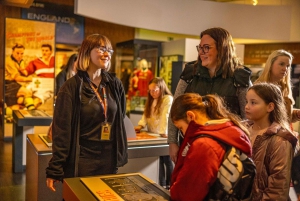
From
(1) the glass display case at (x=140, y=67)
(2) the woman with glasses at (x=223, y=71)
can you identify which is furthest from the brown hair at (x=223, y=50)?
(1) the glass display case at (x=140, y=67)

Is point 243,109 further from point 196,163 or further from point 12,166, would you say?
point 12,166

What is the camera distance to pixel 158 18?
23.5ft

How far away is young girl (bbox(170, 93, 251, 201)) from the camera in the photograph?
1.24 m

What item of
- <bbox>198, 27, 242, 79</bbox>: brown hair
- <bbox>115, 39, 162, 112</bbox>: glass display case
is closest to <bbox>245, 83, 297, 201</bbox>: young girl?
<bbox>198, 27, 242, 79</bbox>: brown hair

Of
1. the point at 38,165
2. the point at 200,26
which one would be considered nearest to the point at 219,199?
the point at 38,165

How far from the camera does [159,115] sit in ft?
12.6

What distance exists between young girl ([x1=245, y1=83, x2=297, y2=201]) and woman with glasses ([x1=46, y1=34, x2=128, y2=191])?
29.7 inches

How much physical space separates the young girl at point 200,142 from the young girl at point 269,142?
441mm

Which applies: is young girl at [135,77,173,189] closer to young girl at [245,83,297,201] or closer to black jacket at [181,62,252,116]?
black jacket at [181,62,252,116]

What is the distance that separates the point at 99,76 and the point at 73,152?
0.48 metres

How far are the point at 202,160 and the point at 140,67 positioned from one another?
6.58m

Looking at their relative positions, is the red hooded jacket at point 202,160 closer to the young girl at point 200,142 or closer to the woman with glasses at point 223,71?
the young girl at point 200,142

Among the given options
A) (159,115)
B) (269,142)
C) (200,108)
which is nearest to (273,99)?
(269,142)

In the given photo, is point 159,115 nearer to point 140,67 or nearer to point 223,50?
point 223,50
